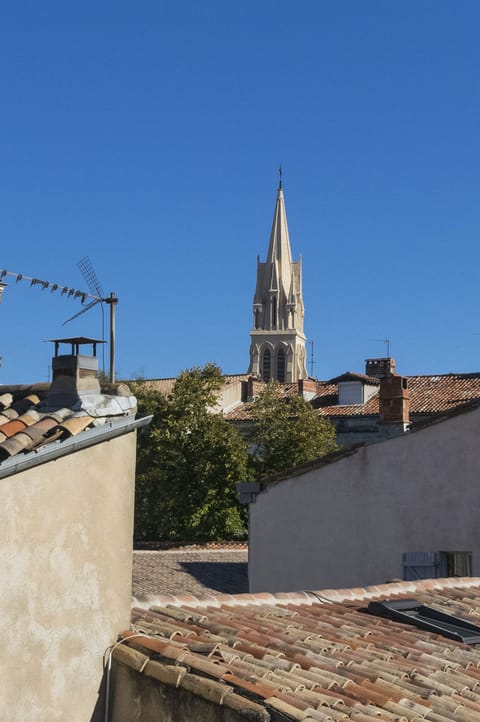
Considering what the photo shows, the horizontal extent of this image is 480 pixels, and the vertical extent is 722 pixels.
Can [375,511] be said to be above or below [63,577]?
above

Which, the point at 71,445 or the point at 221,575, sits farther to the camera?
the point at 221,575

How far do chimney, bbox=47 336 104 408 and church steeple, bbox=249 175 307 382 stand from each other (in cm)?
11902

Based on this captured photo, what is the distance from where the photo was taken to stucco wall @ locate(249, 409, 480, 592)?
1636 cm

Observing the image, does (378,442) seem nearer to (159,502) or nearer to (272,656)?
(272,656)

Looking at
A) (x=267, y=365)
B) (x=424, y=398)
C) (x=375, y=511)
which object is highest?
(x=267, y=365)

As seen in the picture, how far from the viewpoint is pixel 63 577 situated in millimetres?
6840

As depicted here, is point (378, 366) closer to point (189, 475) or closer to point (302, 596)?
point (189, 475)

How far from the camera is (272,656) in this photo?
24.3 ft

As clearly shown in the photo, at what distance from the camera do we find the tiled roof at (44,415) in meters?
6.65

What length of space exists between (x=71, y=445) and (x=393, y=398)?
1989 cm

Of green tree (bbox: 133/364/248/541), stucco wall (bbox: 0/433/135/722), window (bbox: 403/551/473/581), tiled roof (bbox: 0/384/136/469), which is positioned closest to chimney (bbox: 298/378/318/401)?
green tree (bbox: 133/364/248/541)

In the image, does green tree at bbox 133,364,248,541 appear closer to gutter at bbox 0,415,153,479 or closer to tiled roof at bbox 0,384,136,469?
tiled roof at bbox 0,384,136,469

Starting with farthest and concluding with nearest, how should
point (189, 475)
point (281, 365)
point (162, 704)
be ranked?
point (281, 365) → point (189, 475) → point (162, 704)

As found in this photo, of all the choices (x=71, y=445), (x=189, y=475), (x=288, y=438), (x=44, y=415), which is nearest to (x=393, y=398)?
(x=44, y=415)
